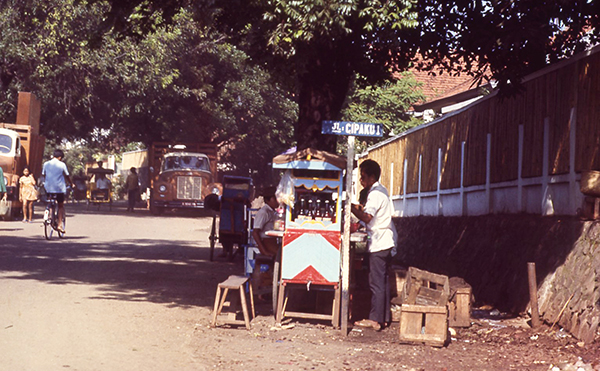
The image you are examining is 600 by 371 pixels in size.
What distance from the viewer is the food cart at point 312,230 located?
9.98 meters

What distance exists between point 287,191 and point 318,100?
2.75 meters

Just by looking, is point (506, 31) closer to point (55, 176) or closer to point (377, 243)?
point (377, 243)

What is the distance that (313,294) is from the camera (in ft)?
37.1

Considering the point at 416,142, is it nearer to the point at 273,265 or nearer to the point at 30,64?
the point at 273,265

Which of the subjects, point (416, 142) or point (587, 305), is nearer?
point (587, 305)

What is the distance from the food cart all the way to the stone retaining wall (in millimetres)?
2508

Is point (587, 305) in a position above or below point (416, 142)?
below

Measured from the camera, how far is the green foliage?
117ft

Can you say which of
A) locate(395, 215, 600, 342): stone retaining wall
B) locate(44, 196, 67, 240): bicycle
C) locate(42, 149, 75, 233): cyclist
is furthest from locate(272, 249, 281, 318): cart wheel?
locate(44, 196, 67, 240): bicycle

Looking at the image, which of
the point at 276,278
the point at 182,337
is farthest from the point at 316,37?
the point at 182,337

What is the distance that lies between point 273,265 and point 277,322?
1.69 m

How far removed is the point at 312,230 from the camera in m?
10.1

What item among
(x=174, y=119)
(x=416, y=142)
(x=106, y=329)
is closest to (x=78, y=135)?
(x=174, y=119)

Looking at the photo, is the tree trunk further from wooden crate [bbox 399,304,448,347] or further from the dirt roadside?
wooden crate [bbox 399,304,448,347]
